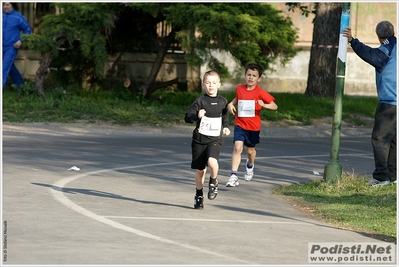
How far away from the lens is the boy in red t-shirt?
40.5 ft

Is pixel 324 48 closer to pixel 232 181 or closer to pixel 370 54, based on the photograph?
pixel 370 54

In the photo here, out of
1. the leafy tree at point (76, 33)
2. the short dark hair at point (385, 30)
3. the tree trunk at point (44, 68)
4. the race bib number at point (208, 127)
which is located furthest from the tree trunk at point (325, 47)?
the race bib number at point (208, 127)

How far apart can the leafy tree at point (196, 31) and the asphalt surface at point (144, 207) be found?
4.20 m

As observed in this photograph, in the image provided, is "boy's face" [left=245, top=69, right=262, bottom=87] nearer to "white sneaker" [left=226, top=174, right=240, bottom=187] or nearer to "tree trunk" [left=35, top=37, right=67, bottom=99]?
"white sneaker" [left=226, top=174, right=240, bottom=187]

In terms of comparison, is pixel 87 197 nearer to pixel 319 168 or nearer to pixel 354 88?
pixel 319 168

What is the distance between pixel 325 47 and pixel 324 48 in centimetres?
4

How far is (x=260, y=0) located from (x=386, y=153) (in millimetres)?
10224

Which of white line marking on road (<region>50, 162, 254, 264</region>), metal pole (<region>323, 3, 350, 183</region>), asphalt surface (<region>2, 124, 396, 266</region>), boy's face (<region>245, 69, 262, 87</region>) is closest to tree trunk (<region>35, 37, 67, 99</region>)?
asphalt surface (<region>2, 124, 396, 266</region>)

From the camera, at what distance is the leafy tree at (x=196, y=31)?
21016mm

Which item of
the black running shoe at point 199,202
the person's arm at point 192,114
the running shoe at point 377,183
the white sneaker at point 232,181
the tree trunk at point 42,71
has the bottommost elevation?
the white sneaker at point 232,181

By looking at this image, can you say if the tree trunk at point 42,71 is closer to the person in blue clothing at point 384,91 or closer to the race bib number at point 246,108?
the race bib number at point 246,108

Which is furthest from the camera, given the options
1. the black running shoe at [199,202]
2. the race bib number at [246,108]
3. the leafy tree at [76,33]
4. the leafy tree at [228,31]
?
the leafy tree at [76,33]

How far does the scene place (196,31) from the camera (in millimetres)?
21578

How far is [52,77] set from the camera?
24188 millimetres
